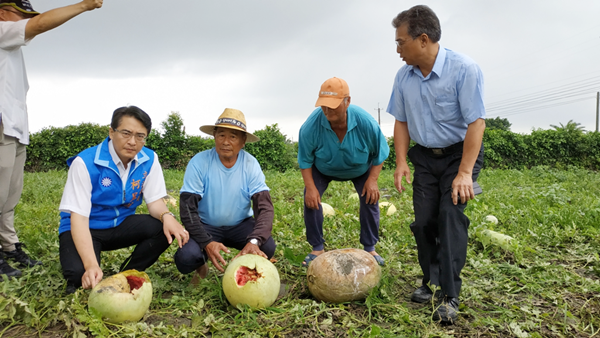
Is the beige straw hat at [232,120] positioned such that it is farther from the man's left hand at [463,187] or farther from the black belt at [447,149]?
the man's left hand at [463,187]

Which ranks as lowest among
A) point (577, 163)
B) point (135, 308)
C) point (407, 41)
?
point (577, 163)

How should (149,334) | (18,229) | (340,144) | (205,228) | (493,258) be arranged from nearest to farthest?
(149,334), (205,228), (340,144), (493,258), (18,229)

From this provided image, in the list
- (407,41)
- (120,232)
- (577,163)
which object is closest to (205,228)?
(120,232)

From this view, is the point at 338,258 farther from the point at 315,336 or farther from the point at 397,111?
the point at 397,111

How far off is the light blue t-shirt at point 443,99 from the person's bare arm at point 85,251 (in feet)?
8.53

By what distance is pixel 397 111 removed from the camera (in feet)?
11.8

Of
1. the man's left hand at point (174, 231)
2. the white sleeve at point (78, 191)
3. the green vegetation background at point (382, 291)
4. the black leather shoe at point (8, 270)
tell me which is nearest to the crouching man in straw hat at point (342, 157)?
the green vegetation background at point (382, 291)

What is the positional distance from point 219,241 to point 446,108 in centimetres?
221

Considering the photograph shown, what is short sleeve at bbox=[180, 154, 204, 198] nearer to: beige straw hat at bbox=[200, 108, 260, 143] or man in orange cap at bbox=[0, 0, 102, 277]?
beige straw hat at bbox=[200, 108, 260, 143]

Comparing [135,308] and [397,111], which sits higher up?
[397,111]

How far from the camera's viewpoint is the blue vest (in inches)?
127

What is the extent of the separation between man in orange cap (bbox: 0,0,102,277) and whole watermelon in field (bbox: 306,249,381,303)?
2.68 metres

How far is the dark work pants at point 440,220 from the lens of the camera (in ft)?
10.2

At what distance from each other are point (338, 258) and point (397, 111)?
4.43 feet
